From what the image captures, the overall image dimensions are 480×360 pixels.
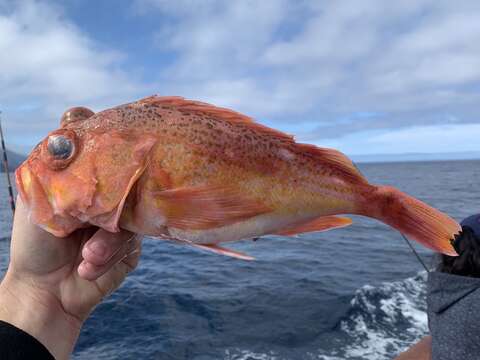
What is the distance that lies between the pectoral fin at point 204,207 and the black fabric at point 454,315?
3268mm

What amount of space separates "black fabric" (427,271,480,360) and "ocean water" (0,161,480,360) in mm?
4979

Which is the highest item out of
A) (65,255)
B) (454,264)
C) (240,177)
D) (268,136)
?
(268,136)

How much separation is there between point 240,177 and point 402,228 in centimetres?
99

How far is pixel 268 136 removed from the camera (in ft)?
8.17

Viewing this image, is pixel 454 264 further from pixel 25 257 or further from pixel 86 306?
pixel 25 257

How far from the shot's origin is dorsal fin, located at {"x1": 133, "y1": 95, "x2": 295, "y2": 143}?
8.20 ft

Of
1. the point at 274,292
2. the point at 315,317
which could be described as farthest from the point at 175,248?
the point at 315,317

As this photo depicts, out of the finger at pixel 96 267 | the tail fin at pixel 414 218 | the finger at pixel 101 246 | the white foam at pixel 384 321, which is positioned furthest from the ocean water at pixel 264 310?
the tail fin at pixel 414 218

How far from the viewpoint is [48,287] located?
331cm

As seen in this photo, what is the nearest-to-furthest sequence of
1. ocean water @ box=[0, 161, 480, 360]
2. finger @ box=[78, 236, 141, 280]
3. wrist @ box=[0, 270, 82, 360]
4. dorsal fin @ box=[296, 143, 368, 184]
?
dorsal fin @ box=[296, 143, 368, 184] < finger @ box=[78, 236, 141, 280] < wrist @ box=[0, 270, 82, 360] < ocean water @ box=[0, 161, 480, 360]

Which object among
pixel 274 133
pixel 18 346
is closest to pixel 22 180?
pixel 18 346

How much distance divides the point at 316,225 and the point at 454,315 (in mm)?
2952

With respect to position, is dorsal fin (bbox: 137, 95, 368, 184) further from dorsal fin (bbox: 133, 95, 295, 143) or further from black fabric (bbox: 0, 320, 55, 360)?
black fabric (bbox: 0, 320, 55, 360)

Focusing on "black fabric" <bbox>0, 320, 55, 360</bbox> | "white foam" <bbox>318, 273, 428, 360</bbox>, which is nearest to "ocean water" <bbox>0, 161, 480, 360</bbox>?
"white foam" <bbox>318, 273, 428, 360</bbox>
